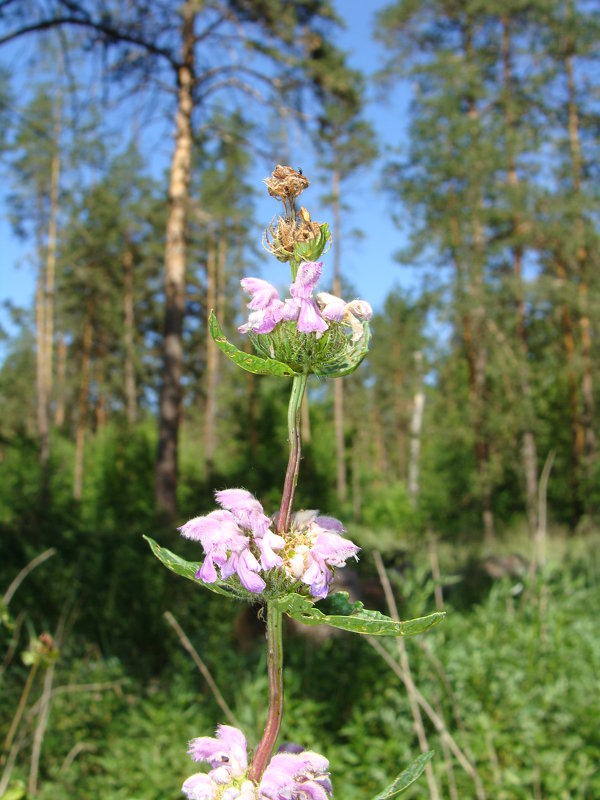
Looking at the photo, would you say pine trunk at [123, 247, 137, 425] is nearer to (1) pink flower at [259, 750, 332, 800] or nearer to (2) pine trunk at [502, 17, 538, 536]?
(2) pine trunk at [502, 17, 538, 536]

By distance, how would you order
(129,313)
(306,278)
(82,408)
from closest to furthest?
(306,278) < (82,408) < (129,313)

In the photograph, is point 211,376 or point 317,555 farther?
point 211,376

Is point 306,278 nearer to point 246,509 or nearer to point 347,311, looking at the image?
point 347,311

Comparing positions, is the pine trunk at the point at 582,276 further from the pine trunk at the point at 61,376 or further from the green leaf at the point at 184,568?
the pine trunk at the point at 61,376

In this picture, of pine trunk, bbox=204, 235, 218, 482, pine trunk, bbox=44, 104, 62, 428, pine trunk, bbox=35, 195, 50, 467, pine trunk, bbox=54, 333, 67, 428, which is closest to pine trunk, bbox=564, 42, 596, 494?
pine trunk, bbox=204, 235, 218, 482

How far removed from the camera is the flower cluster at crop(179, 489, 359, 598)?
775mm

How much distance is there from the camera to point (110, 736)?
419 cm

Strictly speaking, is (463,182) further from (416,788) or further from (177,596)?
(416,788)

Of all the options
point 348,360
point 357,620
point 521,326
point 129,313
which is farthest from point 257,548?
point 129,313

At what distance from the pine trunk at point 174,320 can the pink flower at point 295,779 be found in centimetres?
733

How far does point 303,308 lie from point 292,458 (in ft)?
0.60

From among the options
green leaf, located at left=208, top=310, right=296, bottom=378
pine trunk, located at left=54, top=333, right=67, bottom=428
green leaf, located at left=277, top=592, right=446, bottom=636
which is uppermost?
pine trunk, located at left=54, top=333, right=67, bottom=428

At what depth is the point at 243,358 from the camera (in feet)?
2.61

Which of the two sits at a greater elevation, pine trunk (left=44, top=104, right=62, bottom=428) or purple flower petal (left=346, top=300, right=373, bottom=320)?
pine trunk (left=44, top=104, right=62, bottom=428)
